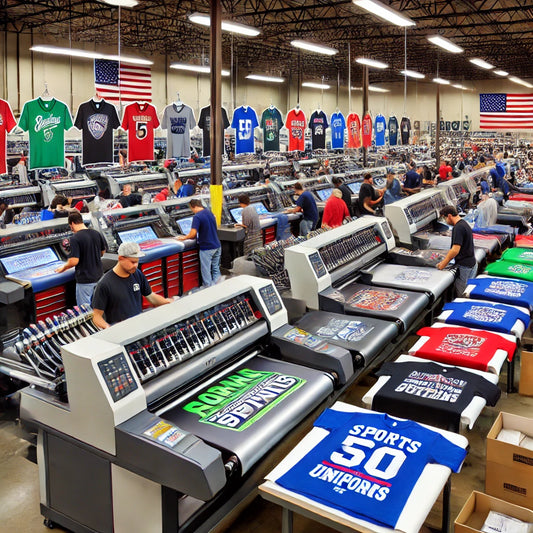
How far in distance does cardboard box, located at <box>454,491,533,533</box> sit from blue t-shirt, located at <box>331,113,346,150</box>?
1491cm

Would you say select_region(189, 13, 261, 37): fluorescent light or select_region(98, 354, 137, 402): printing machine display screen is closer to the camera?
select_region(98, 354, 137, 402): printing machine display screen

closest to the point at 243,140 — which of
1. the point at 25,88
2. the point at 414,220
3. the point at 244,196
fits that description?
the point at 244,196

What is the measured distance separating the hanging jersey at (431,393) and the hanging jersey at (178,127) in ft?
32.5

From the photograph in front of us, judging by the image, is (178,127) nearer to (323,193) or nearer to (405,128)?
(323,193)

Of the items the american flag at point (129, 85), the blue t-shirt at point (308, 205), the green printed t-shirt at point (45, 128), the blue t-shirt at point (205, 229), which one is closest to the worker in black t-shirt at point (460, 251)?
the blue t-shirt at point (205, 229)

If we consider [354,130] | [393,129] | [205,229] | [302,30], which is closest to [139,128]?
[205,229]

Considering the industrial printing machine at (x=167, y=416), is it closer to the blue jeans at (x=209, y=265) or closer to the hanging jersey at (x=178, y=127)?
the blue jeans at (x=209, y=265)

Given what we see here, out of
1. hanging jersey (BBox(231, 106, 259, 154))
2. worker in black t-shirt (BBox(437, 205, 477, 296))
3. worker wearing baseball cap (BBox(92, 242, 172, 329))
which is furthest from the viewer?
hanging jersey (BBox(231, 106, 259, 154))

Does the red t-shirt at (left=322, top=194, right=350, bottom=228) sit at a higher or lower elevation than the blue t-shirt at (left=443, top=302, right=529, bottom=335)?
higher

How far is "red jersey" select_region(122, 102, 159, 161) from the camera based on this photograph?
40.7 feet

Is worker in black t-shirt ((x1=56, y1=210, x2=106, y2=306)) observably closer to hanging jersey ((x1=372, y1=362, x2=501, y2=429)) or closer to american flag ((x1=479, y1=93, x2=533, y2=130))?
hanging jersey ((x1=372, y1=362, x2=501, y2=429))

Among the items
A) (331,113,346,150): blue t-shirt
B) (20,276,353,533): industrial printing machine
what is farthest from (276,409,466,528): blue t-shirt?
(331,113,346,150): blue t-shirt

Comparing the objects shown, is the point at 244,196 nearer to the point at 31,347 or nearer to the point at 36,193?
the point at 36,193

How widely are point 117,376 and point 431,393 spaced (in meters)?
2.08
